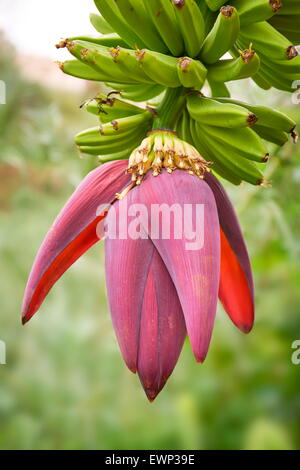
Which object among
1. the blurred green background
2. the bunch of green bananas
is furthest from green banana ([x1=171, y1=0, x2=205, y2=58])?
the blurred green background

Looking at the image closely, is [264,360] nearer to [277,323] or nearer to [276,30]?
[277,323]

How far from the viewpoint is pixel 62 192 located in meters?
1.88

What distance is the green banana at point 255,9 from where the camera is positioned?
0.26m

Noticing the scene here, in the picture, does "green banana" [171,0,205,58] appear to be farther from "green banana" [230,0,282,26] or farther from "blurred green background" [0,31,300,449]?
"blurred green background" [0,31,300,449]

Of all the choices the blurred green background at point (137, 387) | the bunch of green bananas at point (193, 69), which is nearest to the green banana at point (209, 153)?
the bunch of green bananas at point (193, 69)

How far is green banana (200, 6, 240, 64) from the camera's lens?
0.25m

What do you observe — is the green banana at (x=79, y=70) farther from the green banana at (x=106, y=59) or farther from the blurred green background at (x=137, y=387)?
the blurred green background at (x=137, y=387)

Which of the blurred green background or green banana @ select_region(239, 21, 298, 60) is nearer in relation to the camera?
green banana @ select_region(239, 21, 298, 60)

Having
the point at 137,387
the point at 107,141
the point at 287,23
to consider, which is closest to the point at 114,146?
the point at 107,141

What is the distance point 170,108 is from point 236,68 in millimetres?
41

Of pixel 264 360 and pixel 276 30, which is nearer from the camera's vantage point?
pixel 276 30

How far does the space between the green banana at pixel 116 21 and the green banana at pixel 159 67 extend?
0.02 m

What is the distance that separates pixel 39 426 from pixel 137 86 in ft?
3.33

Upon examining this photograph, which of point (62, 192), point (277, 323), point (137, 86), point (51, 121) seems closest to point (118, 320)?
point (137, 86)
